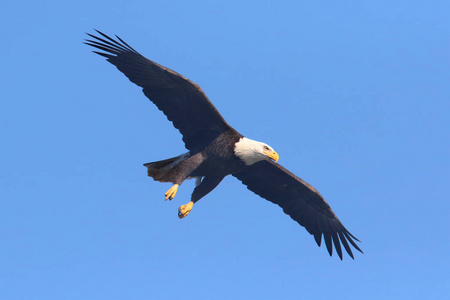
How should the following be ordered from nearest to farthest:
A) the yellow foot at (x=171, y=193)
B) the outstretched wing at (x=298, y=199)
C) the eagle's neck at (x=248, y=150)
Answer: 1. the yellow foot at (x=171, y=193)
2. the eagle's neck at (x=248, y=150)
3. the outstretched wing at (x=298, y=199)

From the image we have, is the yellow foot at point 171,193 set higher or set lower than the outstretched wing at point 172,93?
lower

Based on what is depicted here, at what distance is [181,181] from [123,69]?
1.93 metres

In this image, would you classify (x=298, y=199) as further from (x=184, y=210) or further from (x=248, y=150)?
(x=184, y=210)

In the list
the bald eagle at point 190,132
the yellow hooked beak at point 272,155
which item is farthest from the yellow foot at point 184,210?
the yellow hooked beak at point 272,155

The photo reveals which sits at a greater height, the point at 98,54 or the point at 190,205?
the point at 98,54

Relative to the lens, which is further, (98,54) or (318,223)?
(318,223)

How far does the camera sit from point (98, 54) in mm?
13086

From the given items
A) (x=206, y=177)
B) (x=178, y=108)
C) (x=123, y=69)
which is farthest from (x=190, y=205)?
(x=123, y=69)

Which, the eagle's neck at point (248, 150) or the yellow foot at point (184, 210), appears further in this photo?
the yellow foot at point (184, 210)

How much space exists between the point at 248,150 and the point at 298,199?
2121mm

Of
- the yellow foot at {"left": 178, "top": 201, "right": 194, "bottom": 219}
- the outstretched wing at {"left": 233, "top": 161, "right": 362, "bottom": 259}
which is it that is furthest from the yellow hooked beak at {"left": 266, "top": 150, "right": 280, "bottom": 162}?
the yellow foot at {"left": 178, "top": 201, "right": 194, "bottom": 219}

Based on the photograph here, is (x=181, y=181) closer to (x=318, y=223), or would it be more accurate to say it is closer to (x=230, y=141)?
(x=230, y=141)

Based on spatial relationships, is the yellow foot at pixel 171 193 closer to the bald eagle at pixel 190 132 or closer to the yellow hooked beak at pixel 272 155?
the bald eagle at pixel 190 132

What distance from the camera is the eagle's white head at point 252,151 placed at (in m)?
13.1
